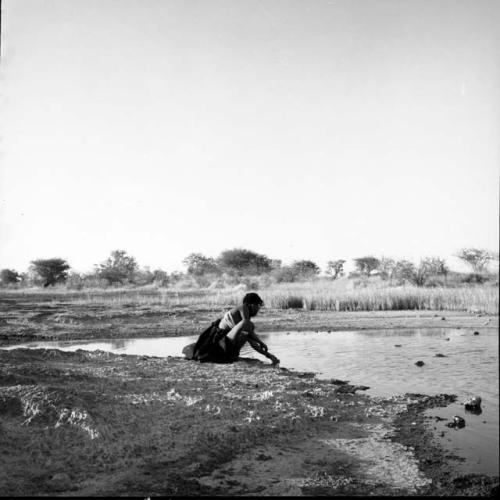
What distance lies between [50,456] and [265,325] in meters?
11.5

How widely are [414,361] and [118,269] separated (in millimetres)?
47210

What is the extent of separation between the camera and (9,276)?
5453 centimetres

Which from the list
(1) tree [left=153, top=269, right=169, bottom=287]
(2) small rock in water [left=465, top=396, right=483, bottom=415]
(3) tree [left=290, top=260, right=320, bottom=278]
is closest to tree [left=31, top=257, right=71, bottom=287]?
(1) tree [left=153, top=269, right=169, bottom=287]

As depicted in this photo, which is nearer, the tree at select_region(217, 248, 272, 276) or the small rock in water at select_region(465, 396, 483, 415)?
the small rock in water at select_region(465, 396, 483, 415)

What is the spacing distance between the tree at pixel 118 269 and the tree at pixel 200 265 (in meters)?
5.55

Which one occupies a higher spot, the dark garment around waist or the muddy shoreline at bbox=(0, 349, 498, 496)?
the dark garment around waist

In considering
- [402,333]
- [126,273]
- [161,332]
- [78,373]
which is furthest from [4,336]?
[126,273]

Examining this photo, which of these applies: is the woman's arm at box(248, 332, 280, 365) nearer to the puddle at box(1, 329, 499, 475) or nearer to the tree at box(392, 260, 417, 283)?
the puddle at box(1, 329, 499, 475)

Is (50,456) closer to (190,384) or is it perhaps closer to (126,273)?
(190,384)

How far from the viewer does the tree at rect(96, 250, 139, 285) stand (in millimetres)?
49653

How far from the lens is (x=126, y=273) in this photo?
52.2m

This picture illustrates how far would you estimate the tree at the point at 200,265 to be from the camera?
56125 millimetres

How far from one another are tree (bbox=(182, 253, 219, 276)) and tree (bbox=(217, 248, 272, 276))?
1427mm

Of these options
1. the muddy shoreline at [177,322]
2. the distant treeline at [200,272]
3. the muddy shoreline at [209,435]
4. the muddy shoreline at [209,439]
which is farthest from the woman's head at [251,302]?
the distant treeline at [200,272]
